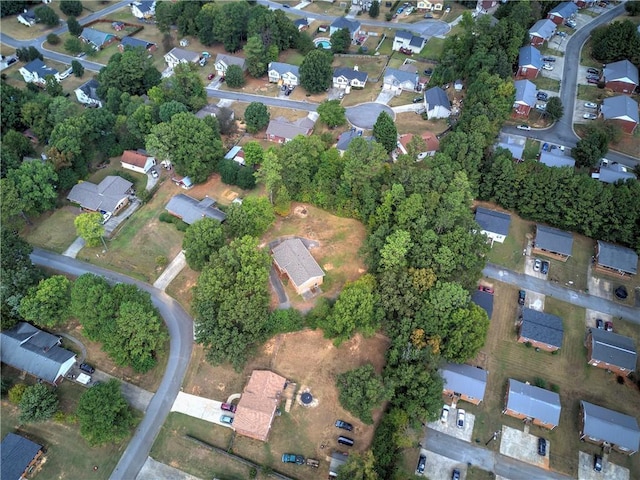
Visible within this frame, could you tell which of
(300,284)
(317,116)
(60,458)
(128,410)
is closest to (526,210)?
(300,284)

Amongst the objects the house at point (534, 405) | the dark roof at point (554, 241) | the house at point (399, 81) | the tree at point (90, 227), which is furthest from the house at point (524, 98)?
the tree at point (90, 227)

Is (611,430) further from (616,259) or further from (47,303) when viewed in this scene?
(47,303)

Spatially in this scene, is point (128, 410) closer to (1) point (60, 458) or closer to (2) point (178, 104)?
(1) point (60, 458)

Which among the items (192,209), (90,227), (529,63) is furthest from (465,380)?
(529,63)

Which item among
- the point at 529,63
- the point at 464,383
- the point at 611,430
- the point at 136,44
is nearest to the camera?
the point at 611,430

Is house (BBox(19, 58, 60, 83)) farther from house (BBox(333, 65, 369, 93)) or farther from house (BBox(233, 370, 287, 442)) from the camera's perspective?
house (BBox(233, 370, 287, 442))

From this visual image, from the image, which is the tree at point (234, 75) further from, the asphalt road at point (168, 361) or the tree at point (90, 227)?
the asphalt road at point (168, 361)

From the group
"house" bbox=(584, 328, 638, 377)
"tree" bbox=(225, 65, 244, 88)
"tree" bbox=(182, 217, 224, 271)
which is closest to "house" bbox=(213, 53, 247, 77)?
"tree" bbox=(225, 65, 244, 88)
